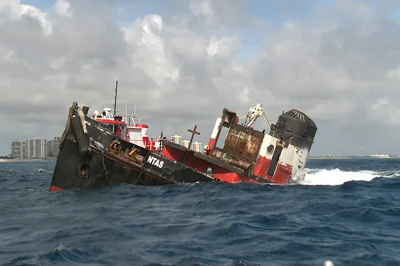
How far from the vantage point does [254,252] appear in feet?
32.6

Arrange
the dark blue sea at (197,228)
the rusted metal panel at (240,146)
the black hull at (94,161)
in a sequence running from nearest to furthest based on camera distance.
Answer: the dark blue sea at (197,228), the black hull at (94,161), the rusted metal panel at (240,146)

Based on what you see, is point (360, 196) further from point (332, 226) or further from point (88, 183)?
point (88, 183)

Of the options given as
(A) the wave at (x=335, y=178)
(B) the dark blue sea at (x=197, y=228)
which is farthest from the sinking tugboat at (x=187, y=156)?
(A) the wave at (x=335, y=178)

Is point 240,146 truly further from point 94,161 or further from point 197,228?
point 197,228

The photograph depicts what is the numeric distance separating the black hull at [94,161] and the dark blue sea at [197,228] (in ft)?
3.05

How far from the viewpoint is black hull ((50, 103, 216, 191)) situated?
20156 millimetres

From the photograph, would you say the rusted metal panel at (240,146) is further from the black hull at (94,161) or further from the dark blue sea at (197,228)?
the black hull at (94,161)

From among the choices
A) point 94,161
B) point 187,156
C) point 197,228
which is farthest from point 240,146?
point 197,228

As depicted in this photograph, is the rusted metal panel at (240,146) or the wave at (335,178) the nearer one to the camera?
the rusted metal panel at (240,146)

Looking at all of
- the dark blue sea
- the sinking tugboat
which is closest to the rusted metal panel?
the sinking tugboat

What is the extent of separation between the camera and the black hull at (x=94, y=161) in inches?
794

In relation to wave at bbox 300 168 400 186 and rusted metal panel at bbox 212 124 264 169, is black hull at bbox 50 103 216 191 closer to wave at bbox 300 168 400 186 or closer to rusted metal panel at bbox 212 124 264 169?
rusted metal panel at bbox 212 124 264 169

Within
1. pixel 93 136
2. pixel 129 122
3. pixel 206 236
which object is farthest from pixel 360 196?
pixel 129 122

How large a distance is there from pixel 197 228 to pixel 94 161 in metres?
9.10
